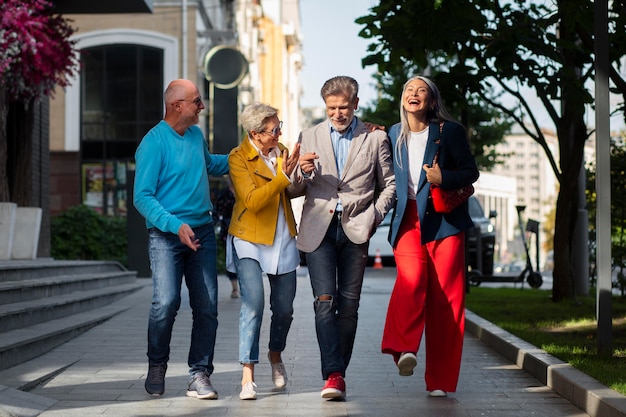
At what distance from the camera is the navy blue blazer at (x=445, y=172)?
24.5 ft

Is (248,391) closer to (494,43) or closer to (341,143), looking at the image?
(341,143)

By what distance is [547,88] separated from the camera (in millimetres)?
13023

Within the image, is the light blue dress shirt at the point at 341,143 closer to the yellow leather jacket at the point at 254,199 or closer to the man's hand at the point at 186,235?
the yellow leather jacket at the point at 254,199

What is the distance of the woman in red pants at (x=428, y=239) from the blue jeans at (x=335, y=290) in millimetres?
243

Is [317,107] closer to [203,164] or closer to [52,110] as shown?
[52,110]

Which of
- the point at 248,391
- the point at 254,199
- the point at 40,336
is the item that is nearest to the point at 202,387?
the point at 248,391

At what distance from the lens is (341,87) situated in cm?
741

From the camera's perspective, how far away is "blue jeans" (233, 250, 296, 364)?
748 centimetres

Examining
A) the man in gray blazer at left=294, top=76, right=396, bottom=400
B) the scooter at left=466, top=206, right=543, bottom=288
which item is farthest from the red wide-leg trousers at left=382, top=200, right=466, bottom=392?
the scooter at left=466, top=206, right=543, bottom=288

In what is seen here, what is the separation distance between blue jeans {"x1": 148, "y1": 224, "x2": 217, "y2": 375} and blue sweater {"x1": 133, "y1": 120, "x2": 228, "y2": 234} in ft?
0.45

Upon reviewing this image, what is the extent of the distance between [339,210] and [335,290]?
50 cm

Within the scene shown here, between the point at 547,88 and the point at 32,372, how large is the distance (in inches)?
268

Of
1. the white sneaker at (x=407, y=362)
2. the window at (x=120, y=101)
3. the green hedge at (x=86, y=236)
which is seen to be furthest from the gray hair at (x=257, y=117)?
the window at (x=120, y=101)

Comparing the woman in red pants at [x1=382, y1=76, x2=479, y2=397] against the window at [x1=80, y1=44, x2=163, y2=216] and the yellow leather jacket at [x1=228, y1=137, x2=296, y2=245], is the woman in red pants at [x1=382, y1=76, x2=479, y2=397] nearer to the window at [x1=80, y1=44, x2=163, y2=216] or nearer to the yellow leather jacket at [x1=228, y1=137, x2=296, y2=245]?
the yellow leather jacket at [x1=228, y1=137, x2=296, y2=245]
